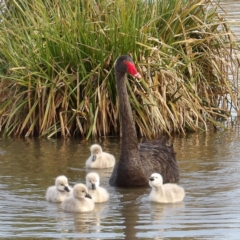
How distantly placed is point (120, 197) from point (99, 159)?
1368 millimetres

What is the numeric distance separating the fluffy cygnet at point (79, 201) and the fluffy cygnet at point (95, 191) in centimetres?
20

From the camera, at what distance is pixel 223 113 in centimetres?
1254

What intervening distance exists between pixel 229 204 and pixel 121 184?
133cm

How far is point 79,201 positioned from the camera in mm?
8203

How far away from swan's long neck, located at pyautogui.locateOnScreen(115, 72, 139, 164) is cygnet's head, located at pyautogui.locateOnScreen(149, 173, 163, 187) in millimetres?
595

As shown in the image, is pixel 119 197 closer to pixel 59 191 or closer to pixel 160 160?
pixel 59 191

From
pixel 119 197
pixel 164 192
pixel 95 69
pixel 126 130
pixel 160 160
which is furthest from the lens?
pixel 95 69

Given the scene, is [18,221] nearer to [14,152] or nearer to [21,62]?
[14,152]

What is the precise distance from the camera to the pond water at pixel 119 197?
745cm

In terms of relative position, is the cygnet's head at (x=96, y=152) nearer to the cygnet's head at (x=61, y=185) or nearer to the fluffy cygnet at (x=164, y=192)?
the cygnet's head at (x=61, y=185)

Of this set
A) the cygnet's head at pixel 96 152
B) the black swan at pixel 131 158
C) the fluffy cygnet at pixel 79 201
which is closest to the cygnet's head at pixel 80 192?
the fluffy cygnet at pixel 79 201

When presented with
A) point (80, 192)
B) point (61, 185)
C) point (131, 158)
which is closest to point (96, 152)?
point (131, 158)

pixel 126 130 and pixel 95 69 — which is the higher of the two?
pixel 95 69

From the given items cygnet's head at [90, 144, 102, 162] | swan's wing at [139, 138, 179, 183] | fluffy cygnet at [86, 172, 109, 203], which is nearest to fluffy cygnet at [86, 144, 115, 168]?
cygnet's head at [90, 144, 102, 162]
